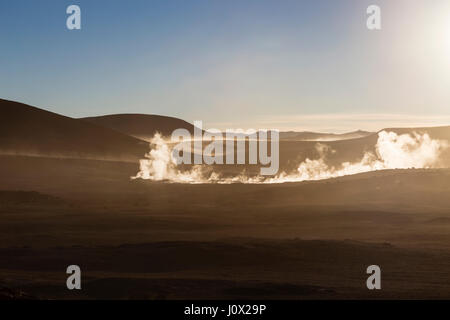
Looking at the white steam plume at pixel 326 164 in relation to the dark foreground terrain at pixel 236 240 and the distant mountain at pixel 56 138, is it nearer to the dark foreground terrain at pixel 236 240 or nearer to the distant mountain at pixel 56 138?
the distant mountain at pixel 56 138

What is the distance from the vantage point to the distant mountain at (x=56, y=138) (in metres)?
90.8

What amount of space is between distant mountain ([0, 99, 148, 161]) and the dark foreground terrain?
116 ft

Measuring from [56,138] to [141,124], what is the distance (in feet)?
248

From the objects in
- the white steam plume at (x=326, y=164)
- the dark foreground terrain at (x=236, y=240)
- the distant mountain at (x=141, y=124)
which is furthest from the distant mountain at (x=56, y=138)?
the distant mountain at (x=141, y=124)

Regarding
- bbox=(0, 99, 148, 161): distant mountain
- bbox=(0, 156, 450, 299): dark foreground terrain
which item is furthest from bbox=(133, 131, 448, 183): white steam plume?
bbox=(0, 156, 450, 299): dark foreground terrain

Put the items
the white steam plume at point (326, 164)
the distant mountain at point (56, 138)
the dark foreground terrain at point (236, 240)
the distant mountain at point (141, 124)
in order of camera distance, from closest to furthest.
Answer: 1. the dark foreground terrain at point (236, 240)
2. the white steam plume at point (326, 164)
3. the distant mountain at point (56, 138)
4. the distant mountain at point (141, 124)

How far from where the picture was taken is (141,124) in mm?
171750

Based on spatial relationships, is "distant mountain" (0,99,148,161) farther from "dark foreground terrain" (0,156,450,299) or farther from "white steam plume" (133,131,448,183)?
"dark foreground terrain" (0,156,450,299)

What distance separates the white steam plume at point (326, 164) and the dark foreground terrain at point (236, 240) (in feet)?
39.1

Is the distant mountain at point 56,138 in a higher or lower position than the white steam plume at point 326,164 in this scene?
higher

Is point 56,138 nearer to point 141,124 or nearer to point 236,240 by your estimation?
point 236,240

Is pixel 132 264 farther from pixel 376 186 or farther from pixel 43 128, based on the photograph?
pixel 43 128

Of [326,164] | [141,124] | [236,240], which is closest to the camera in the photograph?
[236,240]

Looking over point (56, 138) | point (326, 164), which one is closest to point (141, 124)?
point (56, 138)
